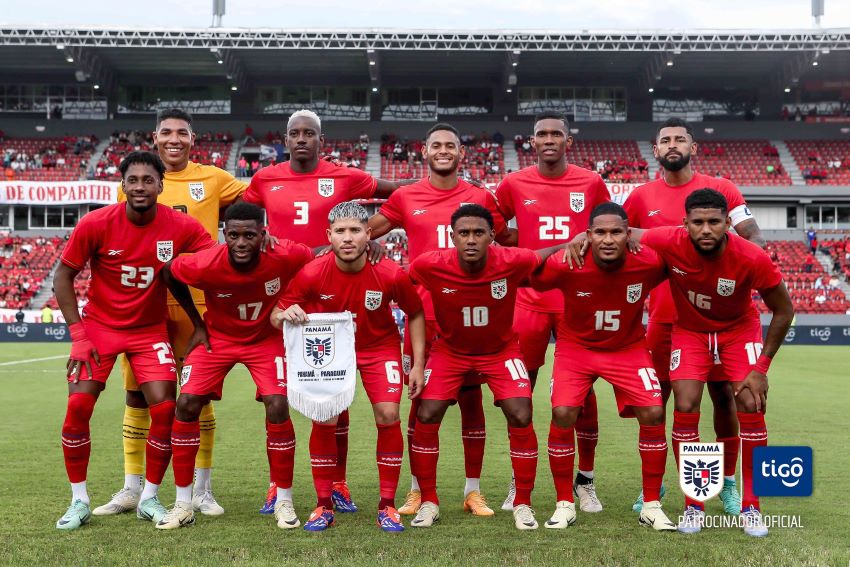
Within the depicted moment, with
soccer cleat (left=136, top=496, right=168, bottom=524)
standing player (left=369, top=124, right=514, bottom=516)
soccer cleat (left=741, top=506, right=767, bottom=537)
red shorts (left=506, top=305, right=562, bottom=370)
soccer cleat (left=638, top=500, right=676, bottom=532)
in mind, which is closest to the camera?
soccer cleat (left=741, top=506, right=767, bottom=537)

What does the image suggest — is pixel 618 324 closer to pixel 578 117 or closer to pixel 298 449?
pixel 298 449

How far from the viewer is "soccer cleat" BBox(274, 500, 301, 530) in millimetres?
4945

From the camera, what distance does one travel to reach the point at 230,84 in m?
40.2

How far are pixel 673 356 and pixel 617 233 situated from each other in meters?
0.89

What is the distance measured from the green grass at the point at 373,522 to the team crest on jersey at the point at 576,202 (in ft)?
6.60

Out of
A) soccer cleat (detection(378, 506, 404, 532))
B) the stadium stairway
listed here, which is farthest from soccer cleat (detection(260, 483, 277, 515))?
the stadium stairway

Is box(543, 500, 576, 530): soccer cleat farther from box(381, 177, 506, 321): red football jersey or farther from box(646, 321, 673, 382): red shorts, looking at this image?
box(381, 177, 506, 321): red football jersey

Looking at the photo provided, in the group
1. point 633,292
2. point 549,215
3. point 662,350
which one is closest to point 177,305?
point 549,215

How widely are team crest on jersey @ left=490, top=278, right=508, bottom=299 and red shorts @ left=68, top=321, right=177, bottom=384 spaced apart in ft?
6.84

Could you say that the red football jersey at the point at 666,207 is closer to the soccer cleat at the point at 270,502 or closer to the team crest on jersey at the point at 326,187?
the team crest on jersey at the point at 326,187

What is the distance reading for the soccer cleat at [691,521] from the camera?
15.7 feet

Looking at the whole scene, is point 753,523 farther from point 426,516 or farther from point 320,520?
point 320,520

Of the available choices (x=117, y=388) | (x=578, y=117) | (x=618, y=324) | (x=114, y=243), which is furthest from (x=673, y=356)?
(x=578, y=117)

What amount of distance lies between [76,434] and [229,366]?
996 mm
